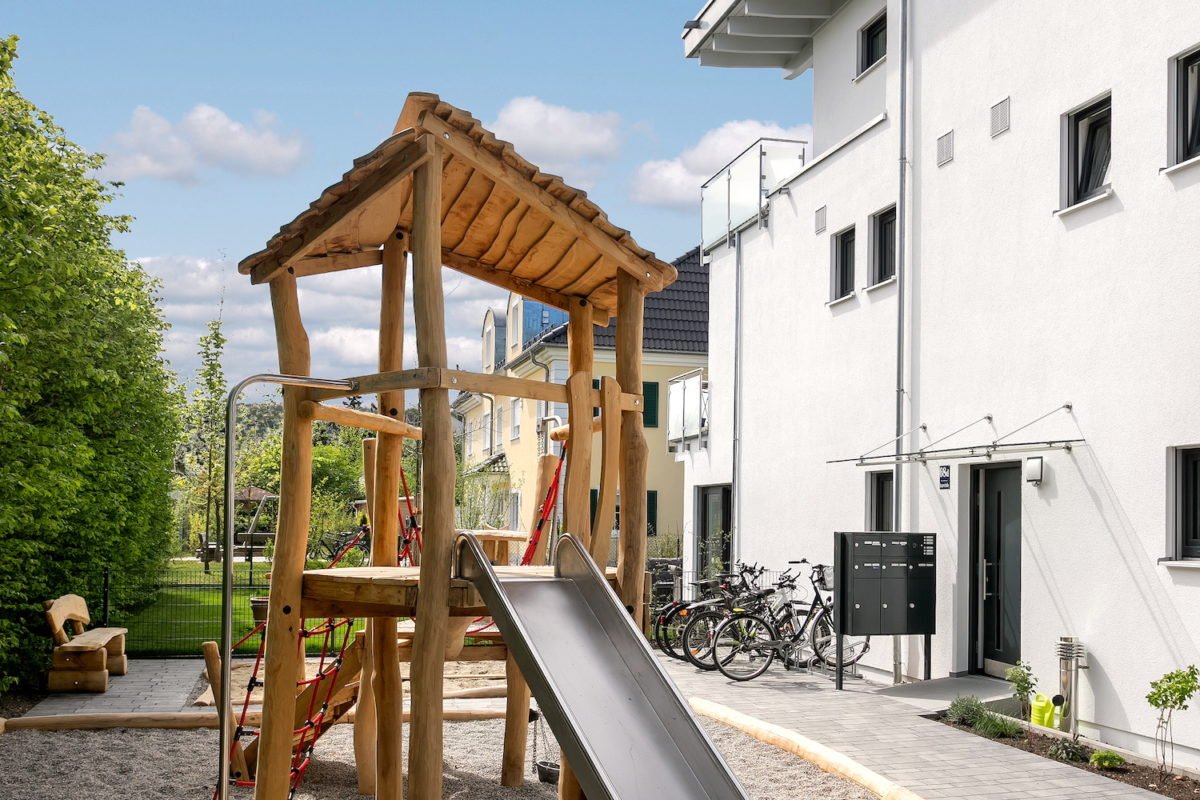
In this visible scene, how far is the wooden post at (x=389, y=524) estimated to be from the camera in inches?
271

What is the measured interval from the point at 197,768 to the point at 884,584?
6.82 m

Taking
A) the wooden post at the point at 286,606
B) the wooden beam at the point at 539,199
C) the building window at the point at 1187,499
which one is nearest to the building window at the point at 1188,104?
the building window at the point at 1187,499

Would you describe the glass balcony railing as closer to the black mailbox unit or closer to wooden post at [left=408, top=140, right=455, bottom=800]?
the black mailbox unit

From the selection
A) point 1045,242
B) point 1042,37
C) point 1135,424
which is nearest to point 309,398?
point 1135,424

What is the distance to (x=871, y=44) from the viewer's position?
52.9ft

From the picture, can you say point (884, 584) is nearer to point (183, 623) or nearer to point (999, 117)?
point (999, 117)

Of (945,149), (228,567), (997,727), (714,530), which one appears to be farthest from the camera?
(714,530)

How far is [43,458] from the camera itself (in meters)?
10.2

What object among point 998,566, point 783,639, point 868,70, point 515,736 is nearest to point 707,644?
point 783,639

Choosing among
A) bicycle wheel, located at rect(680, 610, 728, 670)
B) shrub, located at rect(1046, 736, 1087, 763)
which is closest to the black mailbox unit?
bicycle wheel, located at rect(680, 610, 728, 670)

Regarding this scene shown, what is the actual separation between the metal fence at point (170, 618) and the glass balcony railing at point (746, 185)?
8649mm

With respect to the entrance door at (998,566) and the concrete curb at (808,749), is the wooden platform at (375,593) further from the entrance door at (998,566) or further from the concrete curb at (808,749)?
the entrance door at (998,566)

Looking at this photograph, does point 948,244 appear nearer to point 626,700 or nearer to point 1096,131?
point 1096,131

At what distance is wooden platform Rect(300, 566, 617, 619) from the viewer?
5578 mm
